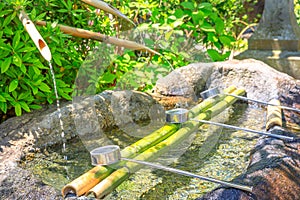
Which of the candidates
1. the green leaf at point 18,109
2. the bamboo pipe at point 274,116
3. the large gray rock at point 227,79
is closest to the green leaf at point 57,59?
the green leaf at point 18,109

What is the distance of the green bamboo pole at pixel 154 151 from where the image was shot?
1.71m

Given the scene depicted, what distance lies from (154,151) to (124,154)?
0.53ft

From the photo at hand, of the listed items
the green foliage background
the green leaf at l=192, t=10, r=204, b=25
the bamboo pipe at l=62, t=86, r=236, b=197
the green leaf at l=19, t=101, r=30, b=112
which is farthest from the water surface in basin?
the green leaf at l=192, t=10, r=204, b=25

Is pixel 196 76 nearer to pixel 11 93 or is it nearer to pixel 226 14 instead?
pixel 11 93

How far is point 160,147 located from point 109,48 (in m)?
0.86

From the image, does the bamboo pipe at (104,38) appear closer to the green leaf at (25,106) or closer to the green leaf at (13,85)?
the green leaf at (13,85)

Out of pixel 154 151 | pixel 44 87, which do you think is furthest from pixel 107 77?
pixel 154 151

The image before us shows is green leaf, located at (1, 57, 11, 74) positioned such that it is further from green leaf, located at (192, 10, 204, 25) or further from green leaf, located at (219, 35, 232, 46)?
green leaf, located at (219, 35, 232, 46)

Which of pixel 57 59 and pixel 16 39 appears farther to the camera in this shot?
pixel 57 59

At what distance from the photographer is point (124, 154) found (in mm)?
2053

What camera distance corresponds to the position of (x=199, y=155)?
2.55m

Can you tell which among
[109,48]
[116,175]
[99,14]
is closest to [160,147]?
[116,175]

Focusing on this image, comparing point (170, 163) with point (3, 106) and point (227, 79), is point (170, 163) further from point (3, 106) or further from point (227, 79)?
point (227, 79)

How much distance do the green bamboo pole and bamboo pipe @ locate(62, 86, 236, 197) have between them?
0.03 m
